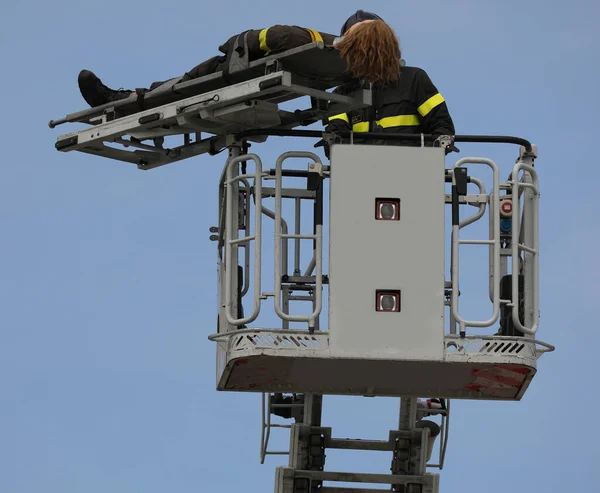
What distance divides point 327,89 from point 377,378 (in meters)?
3.03

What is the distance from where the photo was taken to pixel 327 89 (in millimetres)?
24047

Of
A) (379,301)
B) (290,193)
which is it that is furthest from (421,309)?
(290,193)

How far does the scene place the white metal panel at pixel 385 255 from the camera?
2288 cm

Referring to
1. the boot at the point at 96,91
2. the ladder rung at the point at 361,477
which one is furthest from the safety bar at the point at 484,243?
the boot at the point at 96,91

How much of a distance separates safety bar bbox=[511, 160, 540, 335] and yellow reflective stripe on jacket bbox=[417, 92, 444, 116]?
1054mm

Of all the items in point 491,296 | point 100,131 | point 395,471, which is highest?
point 100,131

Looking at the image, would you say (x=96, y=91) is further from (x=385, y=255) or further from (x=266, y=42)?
(x=385, y=255)

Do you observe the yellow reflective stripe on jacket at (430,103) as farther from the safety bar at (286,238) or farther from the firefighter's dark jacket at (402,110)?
the safety bar at (286,238)

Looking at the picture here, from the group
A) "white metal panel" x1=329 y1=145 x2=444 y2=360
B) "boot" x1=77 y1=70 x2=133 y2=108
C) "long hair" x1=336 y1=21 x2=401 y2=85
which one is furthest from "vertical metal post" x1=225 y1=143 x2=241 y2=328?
"boot" x1=77 y1=70 x2=133 y2=108

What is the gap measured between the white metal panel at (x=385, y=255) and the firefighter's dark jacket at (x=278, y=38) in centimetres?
115

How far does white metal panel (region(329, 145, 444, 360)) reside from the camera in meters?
22.9

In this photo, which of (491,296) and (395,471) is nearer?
(491,296)

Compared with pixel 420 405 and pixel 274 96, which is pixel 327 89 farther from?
pixel 420 405

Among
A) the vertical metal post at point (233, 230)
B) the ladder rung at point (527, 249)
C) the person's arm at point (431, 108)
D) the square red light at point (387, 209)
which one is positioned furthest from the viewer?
the person's arm at point (431, 108)
